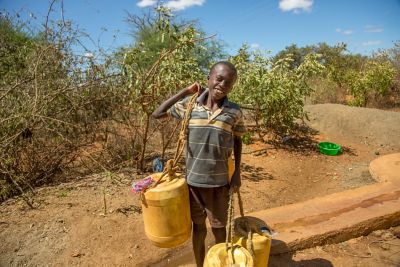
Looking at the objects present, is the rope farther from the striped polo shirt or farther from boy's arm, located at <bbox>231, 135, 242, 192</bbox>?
boy's arm, located at <bbox>231, 135, 242, 192</bbox>

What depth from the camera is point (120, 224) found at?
11.1ft

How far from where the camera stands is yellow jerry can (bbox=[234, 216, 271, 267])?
6.95ft

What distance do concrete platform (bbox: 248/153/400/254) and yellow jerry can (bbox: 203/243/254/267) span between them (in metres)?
1.08

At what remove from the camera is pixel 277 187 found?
Answer: 4.83 meters

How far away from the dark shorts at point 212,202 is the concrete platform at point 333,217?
0.94 meters

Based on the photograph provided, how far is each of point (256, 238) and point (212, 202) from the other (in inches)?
14.9

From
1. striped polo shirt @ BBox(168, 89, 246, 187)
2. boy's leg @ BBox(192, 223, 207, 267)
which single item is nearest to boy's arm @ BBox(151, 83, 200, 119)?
striped polo shirt @ BBox(168, 89, 246, 187)

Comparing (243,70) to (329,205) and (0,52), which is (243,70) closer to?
(329,205)

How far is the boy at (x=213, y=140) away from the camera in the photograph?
6.85 feet

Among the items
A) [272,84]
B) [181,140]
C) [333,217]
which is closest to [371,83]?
[272,84]

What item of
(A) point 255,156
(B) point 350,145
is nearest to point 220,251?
(A) point 255,156

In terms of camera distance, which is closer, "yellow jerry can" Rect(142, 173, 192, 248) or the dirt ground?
"yellow jerry can" Rect(142, 173, 192, 248)

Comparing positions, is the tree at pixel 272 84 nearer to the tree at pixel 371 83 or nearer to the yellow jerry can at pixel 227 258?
the yellow jerry can at pixel 227 258

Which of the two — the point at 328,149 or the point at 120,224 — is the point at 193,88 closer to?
the point at 120,224
